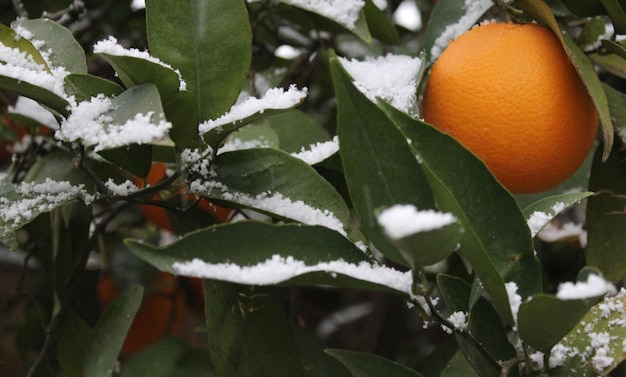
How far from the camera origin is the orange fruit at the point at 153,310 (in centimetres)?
113

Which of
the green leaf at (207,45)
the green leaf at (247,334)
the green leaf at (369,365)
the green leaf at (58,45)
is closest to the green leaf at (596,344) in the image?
the green leaf at (369,365)

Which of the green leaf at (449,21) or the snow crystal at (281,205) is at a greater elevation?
the green leaf at (449,21)

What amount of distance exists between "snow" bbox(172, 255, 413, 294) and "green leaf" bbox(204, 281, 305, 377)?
0.47 feet

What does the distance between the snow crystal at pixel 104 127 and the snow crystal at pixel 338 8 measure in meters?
0.27

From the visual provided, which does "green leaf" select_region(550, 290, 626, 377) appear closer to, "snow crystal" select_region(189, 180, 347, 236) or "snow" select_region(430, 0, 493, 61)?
"snow crystal" select_region(189, 180, 347, 236)

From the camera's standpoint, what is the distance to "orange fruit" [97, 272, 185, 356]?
1128 mm

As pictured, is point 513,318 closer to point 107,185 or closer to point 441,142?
point 441,142

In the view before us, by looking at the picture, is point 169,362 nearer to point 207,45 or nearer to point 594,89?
point 207,45

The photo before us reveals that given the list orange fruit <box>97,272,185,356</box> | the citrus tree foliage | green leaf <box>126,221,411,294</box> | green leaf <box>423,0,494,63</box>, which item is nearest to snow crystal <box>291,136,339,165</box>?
the citrus tree foliage

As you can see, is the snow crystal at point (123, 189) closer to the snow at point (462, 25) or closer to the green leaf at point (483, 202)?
the green leaf at point (483, 202)

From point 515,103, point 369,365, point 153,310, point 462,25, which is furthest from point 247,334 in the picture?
point 153,310

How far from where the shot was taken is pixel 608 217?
0.78 meters

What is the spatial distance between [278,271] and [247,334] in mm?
181

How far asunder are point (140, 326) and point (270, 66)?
0.47m
